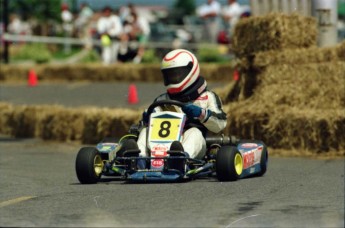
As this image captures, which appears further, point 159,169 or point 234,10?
point 234,10

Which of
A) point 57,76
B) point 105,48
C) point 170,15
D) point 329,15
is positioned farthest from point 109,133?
point 170,15

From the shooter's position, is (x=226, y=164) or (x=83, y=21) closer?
(x=226, y=164)

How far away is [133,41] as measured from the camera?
27.0 meters

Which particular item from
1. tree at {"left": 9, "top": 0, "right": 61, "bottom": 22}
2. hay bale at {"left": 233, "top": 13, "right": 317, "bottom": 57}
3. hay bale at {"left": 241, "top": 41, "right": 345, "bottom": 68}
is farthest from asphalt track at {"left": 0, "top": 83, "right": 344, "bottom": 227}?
tree at {"left": 9, "top": 0, "right": 61, "bottom": 22}

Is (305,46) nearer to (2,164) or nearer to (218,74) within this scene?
(2,164)

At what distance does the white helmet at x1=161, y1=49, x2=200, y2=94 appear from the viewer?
1060 centimetres

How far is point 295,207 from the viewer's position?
8.01m

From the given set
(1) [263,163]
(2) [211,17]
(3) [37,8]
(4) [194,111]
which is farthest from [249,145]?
(3) [37,8]

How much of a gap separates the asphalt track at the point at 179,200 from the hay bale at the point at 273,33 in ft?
8.82

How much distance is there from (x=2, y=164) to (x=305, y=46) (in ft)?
14.3

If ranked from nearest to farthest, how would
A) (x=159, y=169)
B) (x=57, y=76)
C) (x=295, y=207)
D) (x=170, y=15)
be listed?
(x=295, y=207) → (x=159, y=169) → (x=57, y=76) → (x=170, y=15)

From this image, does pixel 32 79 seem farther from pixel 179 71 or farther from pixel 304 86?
pixel 179 71

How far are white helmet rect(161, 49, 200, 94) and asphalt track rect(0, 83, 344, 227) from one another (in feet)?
3.47

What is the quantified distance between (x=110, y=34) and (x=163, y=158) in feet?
58.7
